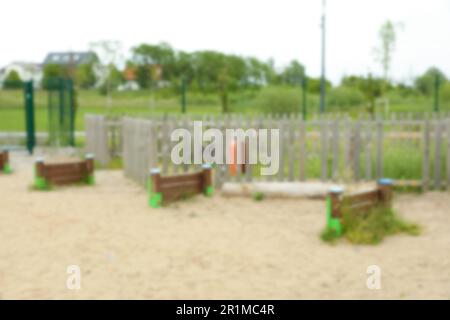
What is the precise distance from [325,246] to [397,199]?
3338mm

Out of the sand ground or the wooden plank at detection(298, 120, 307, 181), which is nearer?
the sand ground

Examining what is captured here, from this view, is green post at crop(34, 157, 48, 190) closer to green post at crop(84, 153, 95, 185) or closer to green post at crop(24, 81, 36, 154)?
green post at crop(84, 153, 95, 185)

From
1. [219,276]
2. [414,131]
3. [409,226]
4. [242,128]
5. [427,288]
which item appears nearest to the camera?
[427,288]

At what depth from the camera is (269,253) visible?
20.4 ft

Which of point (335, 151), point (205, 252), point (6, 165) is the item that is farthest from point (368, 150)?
point (6, 165)

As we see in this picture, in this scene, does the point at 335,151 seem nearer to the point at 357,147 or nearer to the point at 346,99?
the point at 357,147

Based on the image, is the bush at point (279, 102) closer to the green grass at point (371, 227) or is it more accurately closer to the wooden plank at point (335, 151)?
the wooden plank at point (335, 151)

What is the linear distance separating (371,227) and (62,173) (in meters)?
6.11

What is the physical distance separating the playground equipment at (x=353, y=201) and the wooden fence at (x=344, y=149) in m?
2.48

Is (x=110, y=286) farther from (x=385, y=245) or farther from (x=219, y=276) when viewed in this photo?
(x=385, y=245)

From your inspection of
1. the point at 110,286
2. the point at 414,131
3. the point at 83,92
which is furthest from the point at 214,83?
the point at 110,286

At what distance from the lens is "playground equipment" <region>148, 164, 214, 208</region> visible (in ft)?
28.2

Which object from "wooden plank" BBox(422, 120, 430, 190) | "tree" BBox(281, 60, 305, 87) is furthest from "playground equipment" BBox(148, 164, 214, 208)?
"tree" BBox(281, 60, 305, 87)

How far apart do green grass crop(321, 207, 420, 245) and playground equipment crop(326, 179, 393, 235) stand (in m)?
0.06
